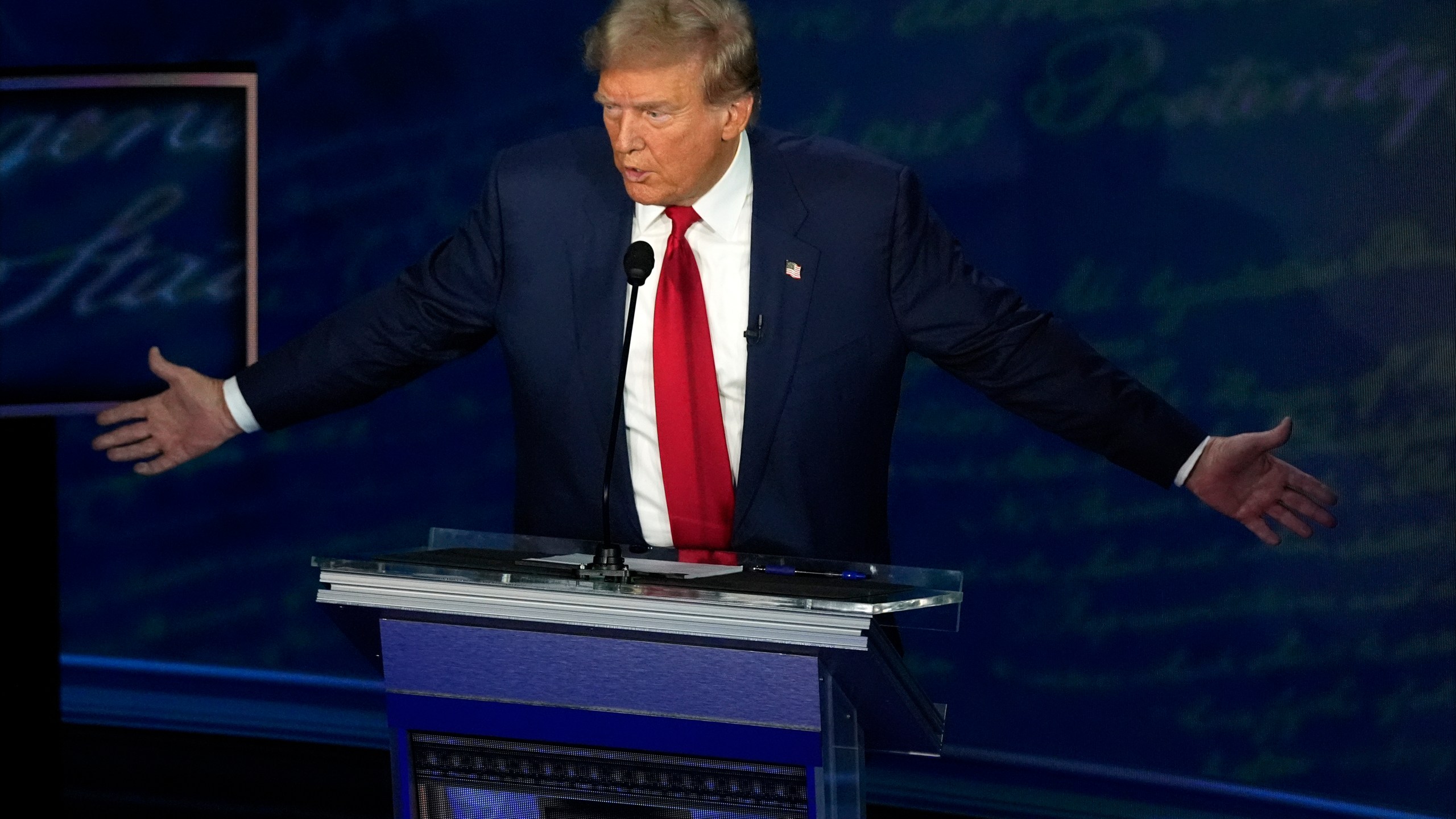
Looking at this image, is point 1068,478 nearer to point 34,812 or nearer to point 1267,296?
point 1267,296

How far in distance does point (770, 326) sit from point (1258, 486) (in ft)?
2.72

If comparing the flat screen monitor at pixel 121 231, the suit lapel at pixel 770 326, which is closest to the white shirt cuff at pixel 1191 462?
the suit lapel at pixel 770 326

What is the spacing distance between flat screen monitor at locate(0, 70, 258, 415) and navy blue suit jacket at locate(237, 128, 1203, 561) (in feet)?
3.70

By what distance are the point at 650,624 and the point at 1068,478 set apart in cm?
210

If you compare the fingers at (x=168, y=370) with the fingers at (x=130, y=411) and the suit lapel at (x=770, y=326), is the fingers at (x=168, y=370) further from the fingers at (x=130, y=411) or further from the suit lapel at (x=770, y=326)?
the suit lapel at (x=770, y=326)

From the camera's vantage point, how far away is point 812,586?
68.1 inches

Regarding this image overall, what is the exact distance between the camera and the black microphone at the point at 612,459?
1.77m

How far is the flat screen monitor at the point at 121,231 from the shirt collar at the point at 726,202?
1.40 metres

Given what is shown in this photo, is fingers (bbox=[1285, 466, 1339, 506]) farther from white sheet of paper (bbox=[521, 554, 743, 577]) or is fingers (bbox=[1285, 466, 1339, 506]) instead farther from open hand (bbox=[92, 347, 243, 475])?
open hand (bbox=[92, 347, 243, 475])

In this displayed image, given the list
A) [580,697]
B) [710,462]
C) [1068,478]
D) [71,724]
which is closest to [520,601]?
[580,697]

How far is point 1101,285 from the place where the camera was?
3.50m

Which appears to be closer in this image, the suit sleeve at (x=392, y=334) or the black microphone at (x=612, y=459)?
the black microphone at (x=612, y=459)

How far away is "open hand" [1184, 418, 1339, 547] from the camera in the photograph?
250cm

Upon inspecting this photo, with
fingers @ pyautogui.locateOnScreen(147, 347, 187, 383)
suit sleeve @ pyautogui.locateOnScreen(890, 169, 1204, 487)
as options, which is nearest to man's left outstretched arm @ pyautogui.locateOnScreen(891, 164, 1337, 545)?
suit sleeve @ pyautogui.locateOnScreen(890, 169, 1204, 487)
